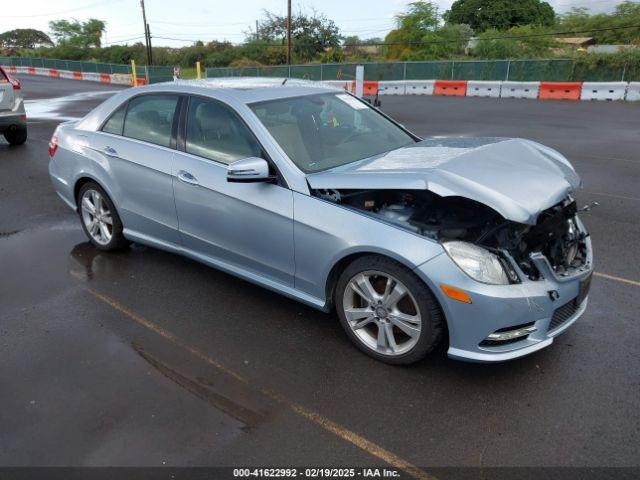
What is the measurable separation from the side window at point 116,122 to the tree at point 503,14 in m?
76.7

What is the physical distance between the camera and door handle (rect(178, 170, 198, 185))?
13.2 ft

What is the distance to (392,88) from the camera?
2889cm

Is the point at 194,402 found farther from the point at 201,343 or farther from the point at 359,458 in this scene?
the point at 359,458

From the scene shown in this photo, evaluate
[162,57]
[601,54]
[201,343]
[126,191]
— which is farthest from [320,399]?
[162,57]

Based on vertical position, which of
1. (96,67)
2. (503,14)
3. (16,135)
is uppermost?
(503,14)

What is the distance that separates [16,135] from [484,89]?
2031 cm

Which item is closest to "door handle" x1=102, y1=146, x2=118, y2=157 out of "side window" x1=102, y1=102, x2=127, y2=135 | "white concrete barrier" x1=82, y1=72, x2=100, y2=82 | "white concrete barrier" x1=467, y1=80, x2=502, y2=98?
"side window" x1=102, y1=102, x2=127, y2=135

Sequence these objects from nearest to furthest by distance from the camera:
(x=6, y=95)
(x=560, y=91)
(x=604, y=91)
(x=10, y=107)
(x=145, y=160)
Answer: (x=145, y=160)
(x=6, y=95)
(x=10, y=107)
(x=604, y=91)
(x=560, y=91)

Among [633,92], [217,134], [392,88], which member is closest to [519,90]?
[633,92]

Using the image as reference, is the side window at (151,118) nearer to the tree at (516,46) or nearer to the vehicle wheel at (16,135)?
the vehicle wheel at (16,135)

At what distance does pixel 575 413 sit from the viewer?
2898 mm

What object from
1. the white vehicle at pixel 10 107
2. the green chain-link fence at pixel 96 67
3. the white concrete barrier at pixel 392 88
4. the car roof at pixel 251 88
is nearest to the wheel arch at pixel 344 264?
the car roof at pixel 251 88

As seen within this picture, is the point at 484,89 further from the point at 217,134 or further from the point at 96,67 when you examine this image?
the point at 96,67

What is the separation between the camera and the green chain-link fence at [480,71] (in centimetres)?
2597
